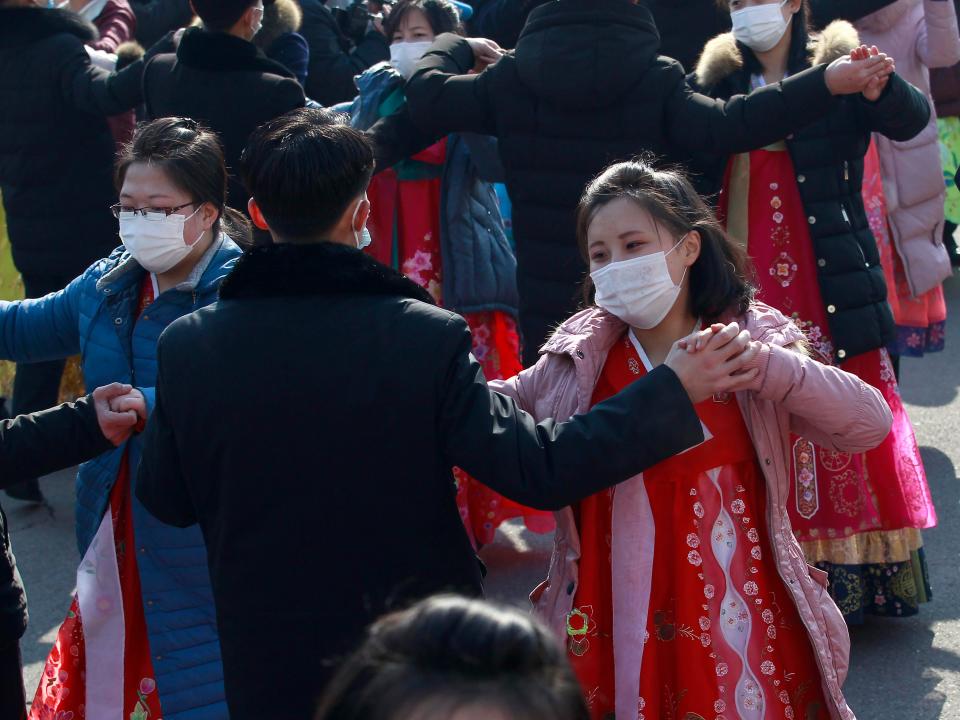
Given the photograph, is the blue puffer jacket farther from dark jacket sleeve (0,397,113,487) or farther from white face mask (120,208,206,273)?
dark jacket sleeve (0,397,113,487)

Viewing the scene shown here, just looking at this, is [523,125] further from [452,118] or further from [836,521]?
[836,521]

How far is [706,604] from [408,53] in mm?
2803

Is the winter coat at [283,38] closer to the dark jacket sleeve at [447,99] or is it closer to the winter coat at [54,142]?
the winter coat at [54,142]

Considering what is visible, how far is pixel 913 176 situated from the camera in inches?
210

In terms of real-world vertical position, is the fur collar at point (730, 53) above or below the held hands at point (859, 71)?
above

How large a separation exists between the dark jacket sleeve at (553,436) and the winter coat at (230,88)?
2.43m

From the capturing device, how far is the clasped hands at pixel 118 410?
8.73ft

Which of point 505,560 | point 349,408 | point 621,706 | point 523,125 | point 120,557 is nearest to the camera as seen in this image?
point 349,408

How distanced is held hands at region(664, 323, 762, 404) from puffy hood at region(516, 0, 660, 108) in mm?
1682

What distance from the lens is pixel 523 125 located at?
4.07m

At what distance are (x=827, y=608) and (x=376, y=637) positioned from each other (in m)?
1.54

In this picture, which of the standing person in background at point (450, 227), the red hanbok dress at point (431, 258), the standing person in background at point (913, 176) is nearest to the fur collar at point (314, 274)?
the standing person in background at point (450, 227)

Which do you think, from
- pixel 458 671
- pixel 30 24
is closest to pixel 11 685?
pixel 458 671

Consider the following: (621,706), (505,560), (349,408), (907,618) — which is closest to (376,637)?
(349,408)
